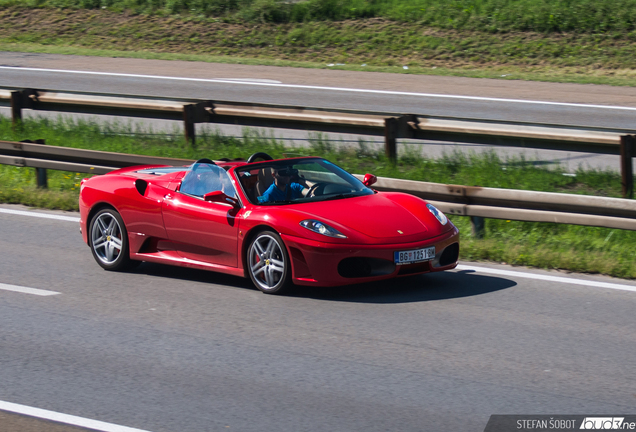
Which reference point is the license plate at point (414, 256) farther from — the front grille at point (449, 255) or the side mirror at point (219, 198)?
the side mirror at point (219, 198)

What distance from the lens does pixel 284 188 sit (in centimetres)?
846

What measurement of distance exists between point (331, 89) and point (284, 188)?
45.8 ft

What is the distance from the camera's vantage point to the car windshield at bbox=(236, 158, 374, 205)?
8.40 metres

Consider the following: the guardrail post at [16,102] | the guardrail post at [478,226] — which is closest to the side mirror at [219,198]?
the guardrail post at [478,226]

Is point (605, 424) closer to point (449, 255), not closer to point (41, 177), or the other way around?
point (449, 255)

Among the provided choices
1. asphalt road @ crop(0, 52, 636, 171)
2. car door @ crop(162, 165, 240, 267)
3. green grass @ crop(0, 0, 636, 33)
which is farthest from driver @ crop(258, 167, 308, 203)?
green grass @ crop(0, 0, 636, 33)

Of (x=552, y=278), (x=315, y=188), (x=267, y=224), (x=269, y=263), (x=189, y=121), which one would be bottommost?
(x=552, y=278)

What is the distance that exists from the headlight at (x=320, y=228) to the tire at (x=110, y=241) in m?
2.27

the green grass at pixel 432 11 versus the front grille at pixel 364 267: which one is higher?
the green grass at pixel 432 11

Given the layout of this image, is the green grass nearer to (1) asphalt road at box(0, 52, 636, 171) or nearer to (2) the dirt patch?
(2) the dirt patch

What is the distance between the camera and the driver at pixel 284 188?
27.5ft

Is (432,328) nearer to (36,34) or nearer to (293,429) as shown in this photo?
(293,429)

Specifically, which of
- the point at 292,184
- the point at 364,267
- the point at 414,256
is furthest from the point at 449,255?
the point at 292,184

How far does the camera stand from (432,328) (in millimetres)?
7102
